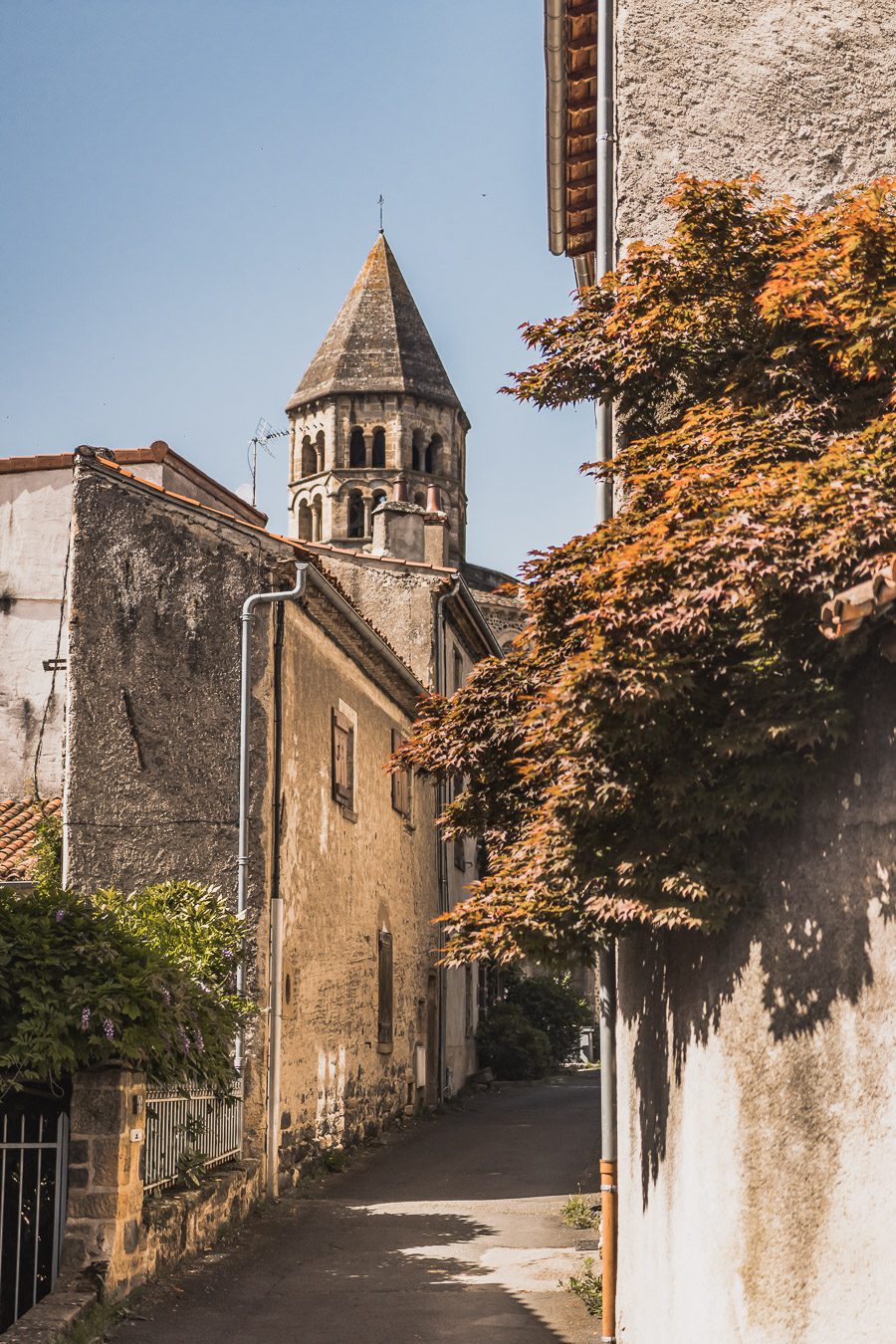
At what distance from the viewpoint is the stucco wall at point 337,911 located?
15344 mm

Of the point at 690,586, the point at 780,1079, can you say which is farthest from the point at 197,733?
the point at 780,1079

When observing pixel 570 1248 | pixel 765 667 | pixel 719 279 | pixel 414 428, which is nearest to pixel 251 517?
pixel 570 1248

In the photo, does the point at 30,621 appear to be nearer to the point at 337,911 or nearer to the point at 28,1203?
the point at 337,911

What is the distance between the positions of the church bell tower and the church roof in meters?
0.04

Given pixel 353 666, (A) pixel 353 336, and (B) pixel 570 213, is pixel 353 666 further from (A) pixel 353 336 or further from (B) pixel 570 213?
(A) pixel 353 336

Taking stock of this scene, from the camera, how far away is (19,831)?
17.6 metres

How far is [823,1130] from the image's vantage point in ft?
17.4

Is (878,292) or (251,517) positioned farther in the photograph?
(251,517)

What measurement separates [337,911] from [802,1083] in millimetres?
12260

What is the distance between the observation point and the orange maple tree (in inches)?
228

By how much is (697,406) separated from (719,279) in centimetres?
71

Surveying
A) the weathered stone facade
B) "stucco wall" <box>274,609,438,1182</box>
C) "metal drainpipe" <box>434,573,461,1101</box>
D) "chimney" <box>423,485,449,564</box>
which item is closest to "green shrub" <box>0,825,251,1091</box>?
"stucco wall" <box>274,609,438,1182</box>

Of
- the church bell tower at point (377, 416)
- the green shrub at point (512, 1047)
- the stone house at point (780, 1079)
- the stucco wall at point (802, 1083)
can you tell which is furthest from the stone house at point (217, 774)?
the church bell tower at point (377, 416)

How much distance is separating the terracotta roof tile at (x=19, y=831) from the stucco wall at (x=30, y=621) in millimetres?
580
